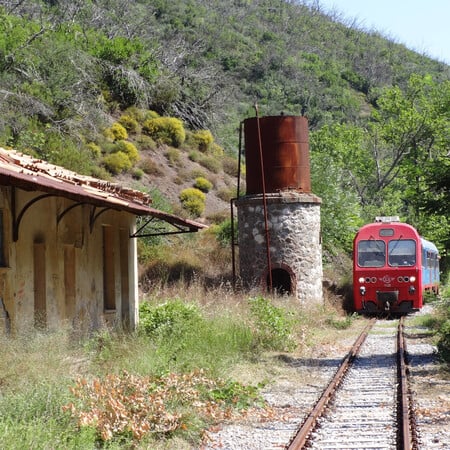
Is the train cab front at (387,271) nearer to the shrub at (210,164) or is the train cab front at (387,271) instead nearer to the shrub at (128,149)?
the shrub at (128,149)

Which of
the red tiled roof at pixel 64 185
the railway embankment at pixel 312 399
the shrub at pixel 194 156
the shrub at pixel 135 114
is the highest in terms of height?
the shrub at pixel 135 114

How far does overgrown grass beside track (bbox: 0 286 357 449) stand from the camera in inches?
352

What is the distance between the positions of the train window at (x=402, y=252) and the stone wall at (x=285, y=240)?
2.48 meters

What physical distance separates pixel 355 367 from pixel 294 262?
40.1 feet

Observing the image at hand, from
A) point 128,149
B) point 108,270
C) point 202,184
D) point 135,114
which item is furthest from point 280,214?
point 135,114

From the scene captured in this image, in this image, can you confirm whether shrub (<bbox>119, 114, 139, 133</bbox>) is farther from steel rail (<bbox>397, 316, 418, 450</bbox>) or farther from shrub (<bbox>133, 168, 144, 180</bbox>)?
steel rail (<bbox>397, 316, 418, 450</bbox>)

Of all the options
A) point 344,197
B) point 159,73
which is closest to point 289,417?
point 344,197

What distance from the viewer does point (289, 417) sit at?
11.5 meters

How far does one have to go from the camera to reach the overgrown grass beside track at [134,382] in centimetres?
895

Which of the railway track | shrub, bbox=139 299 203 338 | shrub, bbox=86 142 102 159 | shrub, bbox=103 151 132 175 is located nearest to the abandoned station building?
shrub, bbox=139 299 203 338

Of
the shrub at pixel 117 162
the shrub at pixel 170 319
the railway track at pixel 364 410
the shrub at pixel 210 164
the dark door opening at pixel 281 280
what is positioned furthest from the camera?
the shrub at pixel 210 164

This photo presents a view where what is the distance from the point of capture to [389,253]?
2986 centimetres

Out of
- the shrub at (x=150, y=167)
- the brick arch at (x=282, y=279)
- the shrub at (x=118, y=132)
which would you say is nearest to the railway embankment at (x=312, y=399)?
the brick arch at (x=282, y=279)

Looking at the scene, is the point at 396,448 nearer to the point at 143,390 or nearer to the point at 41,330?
the point at 143,390
